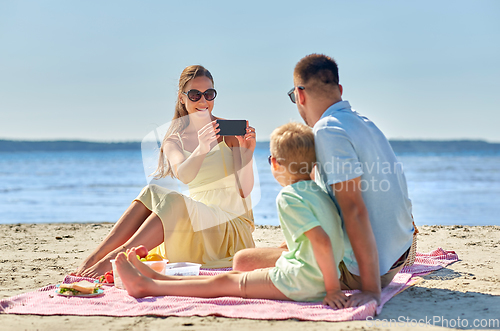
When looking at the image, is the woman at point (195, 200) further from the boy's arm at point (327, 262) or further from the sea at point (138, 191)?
the boy's arm at point (327, 262)

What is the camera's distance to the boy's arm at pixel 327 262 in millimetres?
2748

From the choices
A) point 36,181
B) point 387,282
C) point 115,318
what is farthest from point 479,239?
point 36,181

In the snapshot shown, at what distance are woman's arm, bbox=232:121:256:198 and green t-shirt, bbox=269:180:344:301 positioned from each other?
163 cm

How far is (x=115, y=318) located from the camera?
2.91 meters

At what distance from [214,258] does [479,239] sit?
3.64 metres

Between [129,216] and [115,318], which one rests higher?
[129,216]

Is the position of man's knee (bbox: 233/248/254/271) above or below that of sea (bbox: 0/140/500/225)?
above

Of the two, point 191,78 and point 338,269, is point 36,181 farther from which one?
point 338,269

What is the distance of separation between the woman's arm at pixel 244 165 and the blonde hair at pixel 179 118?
0.65 meters

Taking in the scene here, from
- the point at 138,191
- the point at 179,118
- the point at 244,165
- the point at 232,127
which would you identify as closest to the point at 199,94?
the point at 179,118

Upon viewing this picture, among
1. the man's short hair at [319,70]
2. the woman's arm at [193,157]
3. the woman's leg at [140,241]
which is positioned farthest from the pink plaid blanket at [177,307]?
the man's short hair at [319,70]

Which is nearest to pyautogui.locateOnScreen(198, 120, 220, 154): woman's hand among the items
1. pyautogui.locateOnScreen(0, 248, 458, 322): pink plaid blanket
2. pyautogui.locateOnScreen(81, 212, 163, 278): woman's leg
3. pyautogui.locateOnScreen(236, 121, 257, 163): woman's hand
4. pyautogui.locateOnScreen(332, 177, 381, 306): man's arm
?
pyautogui.locateOnScreen(236, 121, 257, 163): woman's hand

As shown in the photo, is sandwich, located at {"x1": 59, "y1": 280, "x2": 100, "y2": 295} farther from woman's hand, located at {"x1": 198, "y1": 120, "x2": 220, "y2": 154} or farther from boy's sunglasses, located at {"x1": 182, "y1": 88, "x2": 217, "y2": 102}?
boy's sunglasses, located at {"x1": 182, "y1": 88, "x2": 217, "y2": 102}

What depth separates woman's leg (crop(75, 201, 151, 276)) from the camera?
410 centimetres
